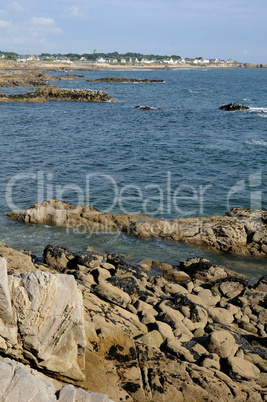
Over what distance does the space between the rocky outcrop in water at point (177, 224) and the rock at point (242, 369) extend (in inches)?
387

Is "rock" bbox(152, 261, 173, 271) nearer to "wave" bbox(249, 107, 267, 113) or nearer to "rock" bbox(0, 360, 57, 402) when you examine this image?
"rock" bbox(0, 360, 57, 402)

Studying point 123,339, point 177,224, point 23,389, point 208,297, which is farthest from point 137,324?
point 177,224

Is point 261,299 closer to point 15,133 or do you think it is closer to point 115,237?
point 115,237

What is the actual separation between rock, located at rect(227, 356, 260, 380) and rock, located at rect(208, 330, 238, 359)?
45 cm

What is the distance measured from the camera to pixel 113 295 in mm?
13805

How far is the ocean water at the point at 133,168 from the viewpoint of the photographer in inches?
858

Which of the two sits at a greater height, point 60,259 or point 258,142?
point 258,142

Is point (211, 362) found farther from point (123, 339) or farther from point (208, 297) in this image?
point (208, 297)

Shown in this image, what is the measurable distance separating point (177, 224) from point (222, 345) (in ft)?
36.5

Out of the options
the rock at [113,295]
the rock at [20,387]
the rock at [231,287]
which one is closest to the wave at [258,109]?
the rock at [231,287]

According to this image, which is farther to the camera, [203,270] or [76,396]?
[203,270]

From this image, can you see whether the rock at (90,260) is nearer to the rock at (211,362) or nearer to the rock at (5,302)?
the rock at (211,362)

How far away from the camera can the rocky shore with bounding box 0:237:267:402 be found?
894 cm

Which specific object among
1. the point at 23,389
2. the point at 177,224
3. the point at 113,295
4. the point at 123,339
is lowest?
the point at 177,224
